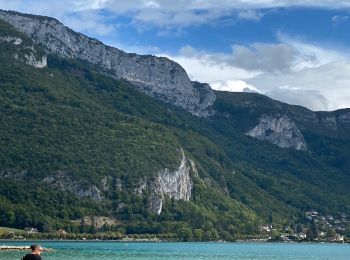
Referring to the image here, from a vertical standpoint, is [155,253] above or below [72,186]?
below

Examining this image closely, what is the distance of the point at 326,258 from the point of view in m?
126

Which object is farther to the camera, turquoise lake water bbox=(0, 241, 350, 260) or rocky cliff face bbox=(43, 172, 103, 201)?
rocky cliff face bbox=(43, 172, 103, 201)

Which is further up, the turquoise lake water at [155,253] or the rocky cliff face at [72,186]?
the rocky cliff face at [72,186]

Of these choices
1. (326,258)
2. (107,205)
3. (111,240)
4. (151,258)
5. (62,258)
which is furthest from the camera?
(107,205)

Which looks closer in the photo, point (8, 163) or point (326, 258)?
point (326, 258)

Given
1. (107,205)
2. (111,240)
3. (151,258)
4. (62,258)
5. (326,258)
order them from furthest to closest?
1. (107,205)
2. (111,240)
3. (326,258)
4. (151,258)
5. (62,258)

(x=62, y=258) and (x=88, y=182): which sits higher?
(x=88, y=182)

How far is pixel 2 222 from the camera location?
569 feet

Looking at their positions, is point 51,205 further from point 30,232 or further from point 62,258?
point 62,258

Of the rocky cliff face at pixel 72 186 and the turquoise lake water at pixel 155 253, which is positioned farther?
the rocky cliff face at pixel 72 186

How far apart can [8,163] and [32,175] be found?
21.4 feet

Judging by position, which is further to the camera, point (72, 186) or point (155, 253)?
point (72, 186)

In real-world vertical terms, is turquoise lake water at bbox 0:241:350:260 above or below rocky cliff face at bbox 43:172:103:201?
below

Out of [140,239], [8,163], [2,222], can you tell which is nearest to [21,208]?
[2,222]
